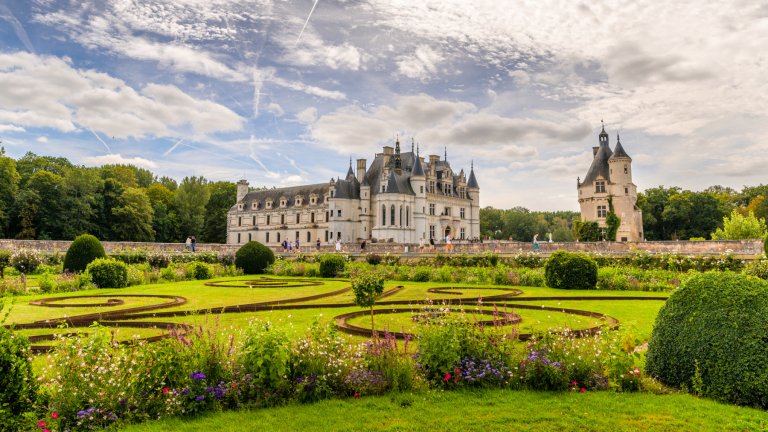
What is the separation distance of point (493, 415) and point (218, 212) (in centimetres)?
8222

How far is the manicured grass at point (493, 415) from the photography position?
5.65m

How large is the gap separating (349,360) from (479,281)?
53.3 feet

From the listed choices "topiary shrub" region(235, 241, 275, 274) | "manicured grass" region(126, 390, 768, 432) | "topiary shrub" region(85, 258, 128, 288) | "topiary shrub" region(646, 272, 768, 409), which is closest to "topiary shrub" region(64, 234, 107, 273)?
"topiary shrub" region(85, 258, 128, 288)

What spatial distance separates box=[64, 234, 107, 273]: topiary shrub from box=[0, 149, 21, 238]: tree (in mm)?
38207

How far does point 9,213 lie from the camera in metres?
54.2

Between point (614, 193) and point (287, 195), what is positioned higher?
point (287, 195)

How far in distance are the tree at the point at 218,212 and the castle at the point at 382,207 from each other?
6.90 m

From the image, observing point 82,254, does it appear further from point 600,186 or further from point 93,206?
point 600,186

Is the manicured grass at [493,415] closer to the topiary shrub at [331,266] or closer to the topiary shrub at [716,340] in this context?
the topiary shrub at [716,340]

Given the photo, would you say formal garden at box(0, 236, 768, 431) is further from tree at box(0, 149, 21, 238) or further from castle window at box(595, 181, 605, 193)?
A: tree at box(0, 149, 21, 238)

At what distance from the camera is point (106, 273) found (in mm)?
20938

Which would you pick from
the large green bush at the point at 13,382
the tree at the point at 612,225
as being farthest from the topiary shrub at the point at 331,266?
the tree at the point at 612,225

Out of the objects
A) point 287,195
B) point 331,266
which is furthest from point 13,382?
point 287,195

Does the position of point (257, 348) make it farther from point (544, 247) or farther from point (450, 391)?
point (544, 247)
